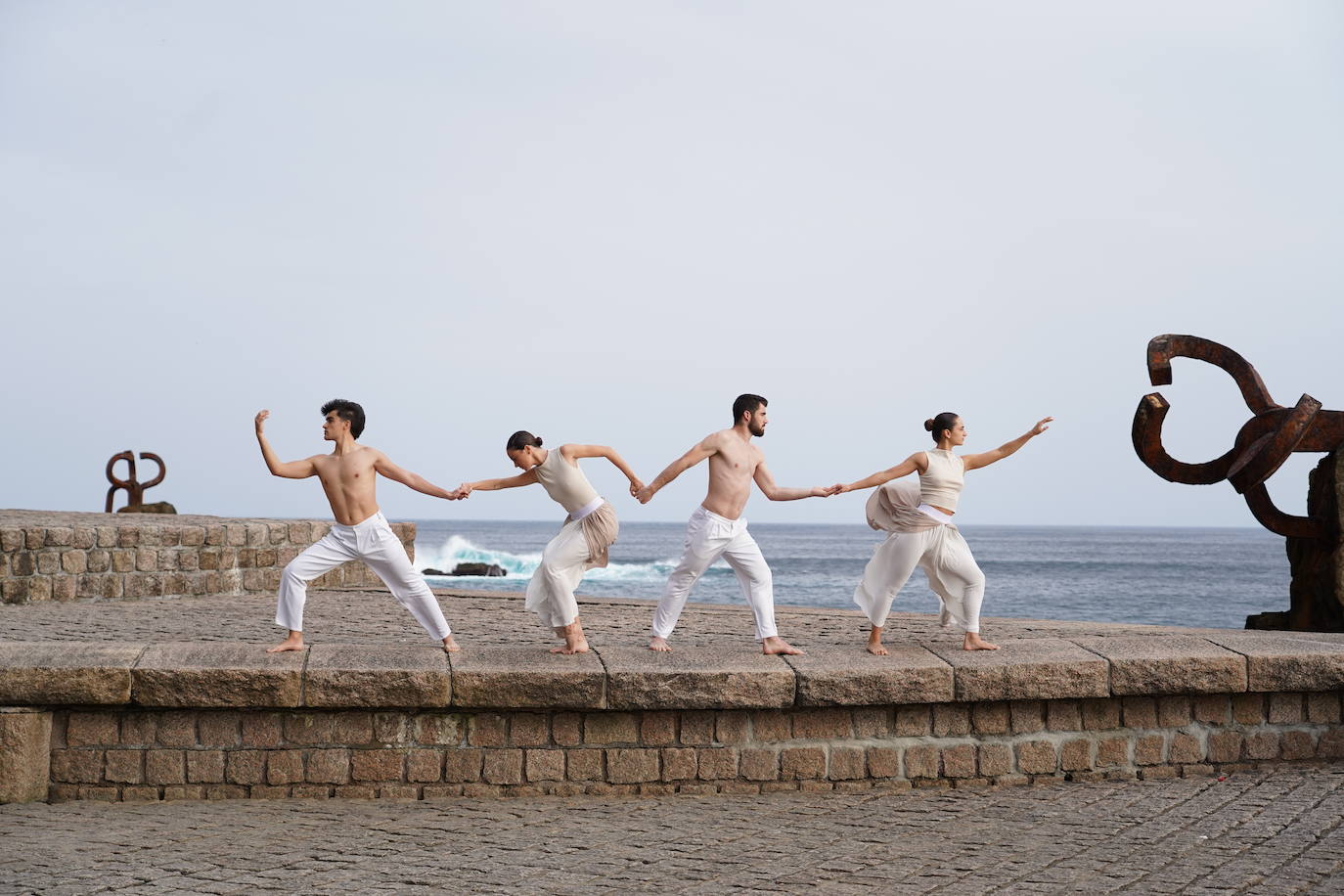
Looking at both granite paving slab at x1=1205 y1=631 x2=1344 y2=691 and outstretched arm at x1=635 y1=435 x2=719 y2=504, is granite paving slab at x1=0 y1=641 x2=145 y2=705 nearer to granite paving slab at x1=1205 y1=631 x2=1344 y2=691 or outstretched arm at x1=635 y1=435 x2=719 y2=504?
outstretched arm at x1=635 y1=435 x2=719 y2=504

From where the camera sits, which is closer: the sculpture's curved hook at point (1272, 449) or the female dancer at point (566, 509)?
the female dancer at point (566, 509)

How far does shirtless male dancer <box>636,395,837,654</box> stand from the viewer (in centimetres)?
654

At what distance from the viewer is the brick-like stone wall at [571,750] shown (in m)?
5.91

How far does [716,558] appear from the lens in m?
6.55

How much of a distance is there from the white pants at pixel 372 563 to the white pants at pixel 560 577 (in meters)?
0.55

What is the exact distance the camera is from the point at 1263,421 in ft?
29.6

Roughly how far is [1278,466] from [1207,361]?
1.04m

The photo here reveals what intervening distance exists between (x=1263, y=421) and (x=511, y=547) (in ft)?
248

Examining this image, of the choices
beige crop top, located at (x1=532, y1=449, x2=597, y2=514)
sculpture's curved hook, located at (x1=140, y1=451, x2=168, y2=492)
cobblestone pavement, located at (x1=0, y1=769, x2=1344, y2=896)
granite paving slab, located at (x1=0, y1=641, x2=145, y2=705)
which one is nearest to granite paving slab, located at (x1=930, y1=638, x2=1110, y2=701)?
cobblestone pavement, located at (x1=0, y1=769, x2=1344, y2=896)

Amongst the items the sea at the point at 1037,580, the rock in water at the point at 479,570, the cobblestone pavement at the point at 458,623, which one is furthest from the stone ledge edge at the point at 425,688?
the rock in water at the point at 479,570

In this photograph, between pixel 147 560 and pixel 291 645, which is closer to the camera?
pixel 291 645

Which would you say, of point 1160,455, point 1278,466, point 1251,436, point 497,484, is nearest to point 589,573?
point 1160,455

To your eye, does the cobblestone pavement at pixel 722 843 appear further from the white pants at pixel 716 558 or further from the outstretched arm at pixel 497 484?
the outstretched arm at pixel 497 484

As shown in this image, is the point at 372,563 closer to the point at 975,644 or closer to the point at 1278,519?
the point at 975,644
